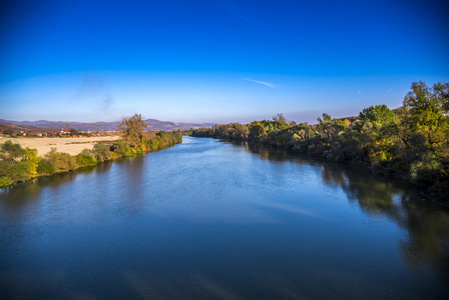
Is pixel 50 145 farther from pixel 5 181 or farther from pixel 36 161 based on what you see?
pixel 5 181

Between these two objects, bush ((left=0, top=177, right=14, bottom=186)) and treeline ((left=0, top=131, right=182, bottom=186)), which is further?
treeline ((left=0, top=131, right=182, bottom=186))

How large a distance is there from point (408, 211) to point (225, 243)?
13636 millimetres

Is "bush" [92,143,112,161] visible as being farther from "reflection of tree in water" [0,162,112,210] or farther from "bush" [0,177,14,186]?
"bush" [0,177,14,186]

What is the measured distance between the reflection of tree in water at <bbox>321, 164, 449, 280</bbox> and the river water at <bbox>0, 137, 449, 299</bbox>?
8 cm

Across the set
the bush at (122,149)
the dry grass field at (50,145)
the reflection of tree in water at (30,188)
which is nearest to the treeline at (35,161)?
the reflection of tree in water at (30,188)

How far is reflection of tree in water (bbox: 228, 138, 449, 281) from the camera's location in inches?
454

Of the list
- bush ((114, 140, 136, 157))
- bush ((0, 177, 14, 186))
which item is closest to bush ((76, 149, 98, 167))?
bush ((114, 140, 136, 157))

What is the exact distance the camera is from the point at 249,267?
11.1 metres

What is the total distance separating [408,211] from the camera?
17.2 meters

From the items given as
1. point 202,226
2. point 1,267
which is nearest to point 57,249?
point 1,267

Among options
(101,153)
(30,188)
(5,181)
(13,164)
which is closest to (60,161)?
(13,164)

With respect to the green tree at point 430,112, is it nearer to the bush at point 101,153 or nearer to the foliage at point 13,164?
the foliage at point 13,164

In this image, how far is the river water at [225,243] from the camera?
32.1 feet

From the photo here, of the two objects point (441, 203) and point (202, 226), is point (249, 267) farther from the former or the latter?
point (441, 203)
